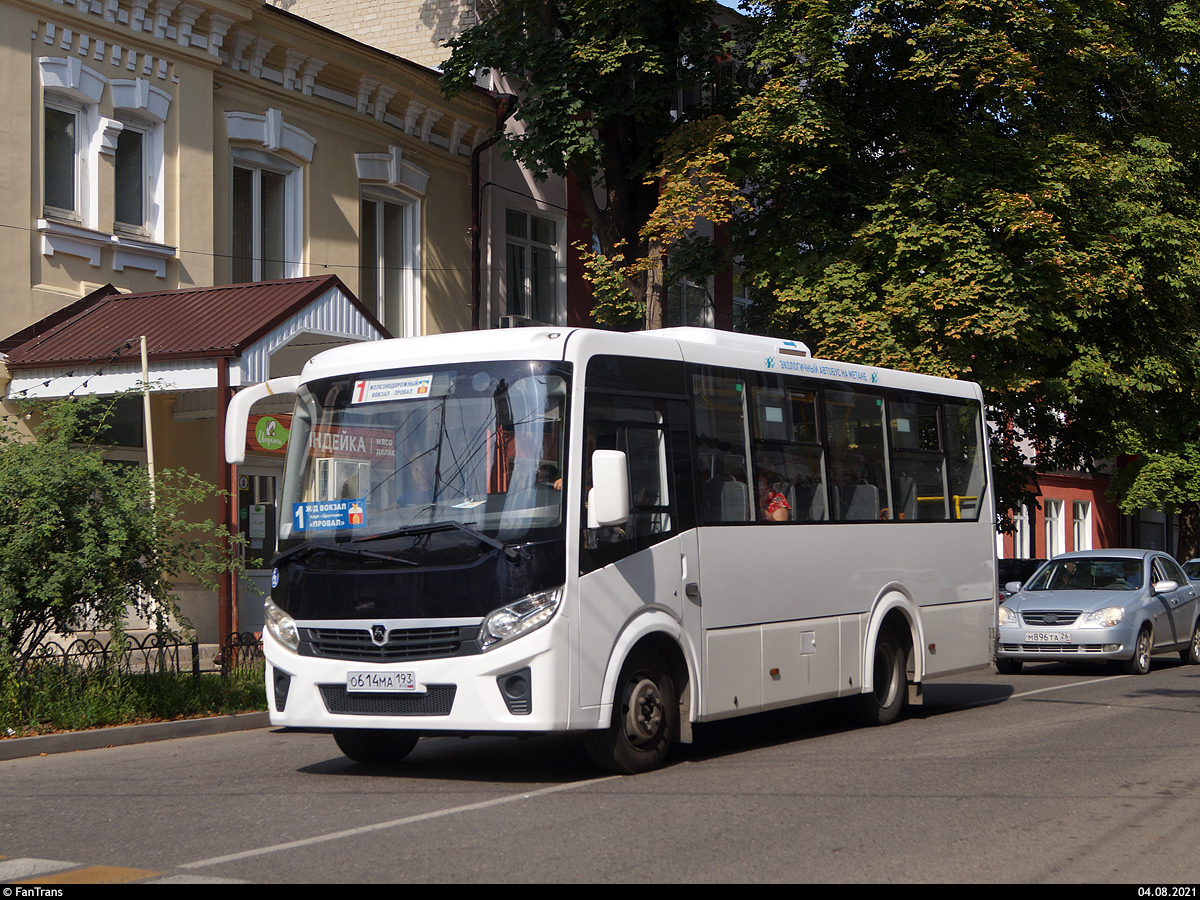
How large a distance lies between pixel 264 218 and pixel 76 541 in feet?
32.4

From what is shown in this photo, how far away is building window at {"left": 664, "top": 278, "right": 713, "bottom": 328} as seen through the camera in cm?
2898

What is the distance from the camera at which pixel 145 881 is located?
229 inches

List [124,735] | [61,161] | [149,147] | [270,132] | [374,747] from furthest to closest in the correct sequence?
[270,132]
[149,147]
[61,161]
[124,735]
[374,747]

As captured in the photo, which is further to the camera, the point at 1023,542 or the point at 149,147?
the point at 1023,542

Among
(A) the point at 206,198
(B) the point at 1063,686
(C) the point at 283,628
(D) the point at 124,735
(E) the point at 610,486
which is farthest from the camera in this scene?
(A) the point at 206,198

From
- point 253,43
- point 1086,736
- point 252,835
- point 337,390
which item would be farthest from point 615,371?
point 253,43

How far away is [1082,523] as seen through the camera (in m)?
52.0

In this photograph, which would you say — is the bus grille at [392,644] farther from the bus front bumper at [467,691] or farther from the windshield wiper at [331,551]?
the windshield wiper at [331,551]

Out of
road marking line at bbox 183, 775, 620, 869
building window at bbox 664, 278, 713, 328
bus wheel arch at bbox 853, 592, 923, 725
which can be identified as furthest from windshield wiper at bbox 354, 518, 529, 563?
building window at bbox 664, 278, 713, 328

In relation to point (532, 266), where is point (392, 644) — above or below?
below

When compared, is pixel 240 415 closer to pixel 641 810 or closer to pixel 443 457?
pixel 443 457

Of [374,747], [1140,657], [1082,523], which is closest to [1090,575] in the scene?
[1140,657]

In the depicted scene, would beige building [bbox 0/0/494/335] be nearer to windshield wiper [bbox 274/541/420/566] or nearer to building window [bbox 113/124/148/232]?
building window [bbox 113/124/148/232]

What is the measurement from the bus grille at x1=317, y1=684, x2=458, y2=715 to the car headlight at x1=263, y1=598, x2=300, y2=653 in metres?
0.40
